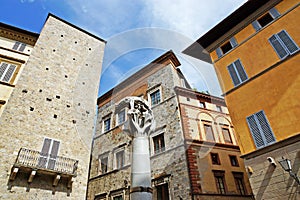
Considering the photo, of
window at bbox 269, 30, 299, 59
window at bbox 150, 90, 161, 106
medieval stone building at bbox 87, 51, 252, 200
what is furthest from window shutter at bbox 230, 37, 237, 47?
window at bbox 150, 90, 161, 106

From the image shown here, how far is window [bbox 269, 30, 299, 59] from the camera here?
31.0 ft

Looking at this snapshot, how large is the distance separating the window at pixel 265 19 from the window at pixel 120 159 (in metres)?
12.3

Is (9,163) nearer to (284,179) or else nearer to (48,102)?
(48,102)

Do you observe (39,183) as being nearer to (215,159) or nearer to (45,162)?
(45,162)

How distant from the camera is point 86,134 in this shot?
15.1m

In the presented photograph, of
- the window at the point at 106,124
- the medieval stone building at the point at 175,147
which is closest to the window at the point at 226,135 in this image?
the medieval stone building at the point at 175,147

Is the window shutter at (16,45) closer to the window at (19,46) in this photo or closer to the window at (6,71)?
the window at (19,46)

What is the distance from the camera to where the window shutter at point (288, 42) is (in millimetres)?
9363

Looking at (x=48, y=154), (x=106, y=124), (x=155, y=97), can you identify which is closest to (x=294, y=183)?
(x=155, y=97)

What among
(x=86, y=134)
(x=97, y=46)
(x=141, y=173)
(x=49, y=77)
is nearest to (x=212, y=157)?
(x=86, y=134)

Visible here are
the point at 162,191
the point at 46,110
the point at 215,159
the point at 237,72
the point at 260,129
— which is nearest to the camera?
the point at 260,129

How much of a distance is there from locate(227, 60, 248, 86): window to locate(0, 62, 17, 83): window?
13795 mm

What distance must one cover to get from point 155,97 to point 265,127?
907cm

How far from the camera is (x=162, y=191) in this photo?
12.8 meters
